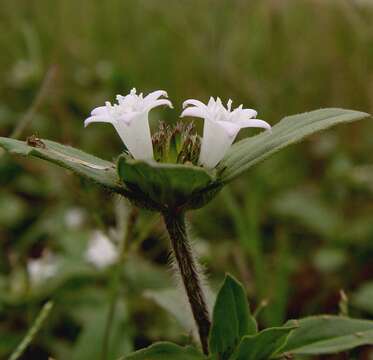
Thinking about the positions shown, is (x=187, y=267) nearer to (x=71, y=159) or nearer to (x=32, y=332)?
(x=71, y=159)

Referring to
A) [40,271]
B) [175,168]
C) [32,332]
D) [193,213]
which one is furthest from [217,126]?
[193,213]

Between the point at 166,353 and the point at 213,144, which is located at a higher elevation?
the point at 213,144

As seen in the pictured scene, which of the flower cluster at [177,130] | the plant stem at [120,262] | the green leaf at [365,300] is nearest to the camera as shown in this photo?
the flower cluster at [177,130]

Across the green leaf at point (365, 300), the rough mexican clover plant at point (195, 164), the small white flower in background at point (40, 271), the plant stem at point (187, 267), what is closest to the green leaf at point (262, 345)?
the rough mexican clover plant at point (195, 164)

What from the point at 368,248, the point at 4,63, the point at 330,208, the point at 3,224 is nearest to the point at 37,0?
the point at 4,63

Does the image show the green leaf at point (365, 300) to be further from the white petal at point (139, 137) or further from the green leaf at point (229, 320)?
the white petal at point (139, 137)

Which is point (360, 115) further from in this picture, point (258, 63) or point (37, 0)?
point (37, 0)

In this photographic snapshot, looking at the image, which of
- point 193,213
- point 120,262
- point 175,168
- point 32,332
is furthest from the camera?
point 193,213
